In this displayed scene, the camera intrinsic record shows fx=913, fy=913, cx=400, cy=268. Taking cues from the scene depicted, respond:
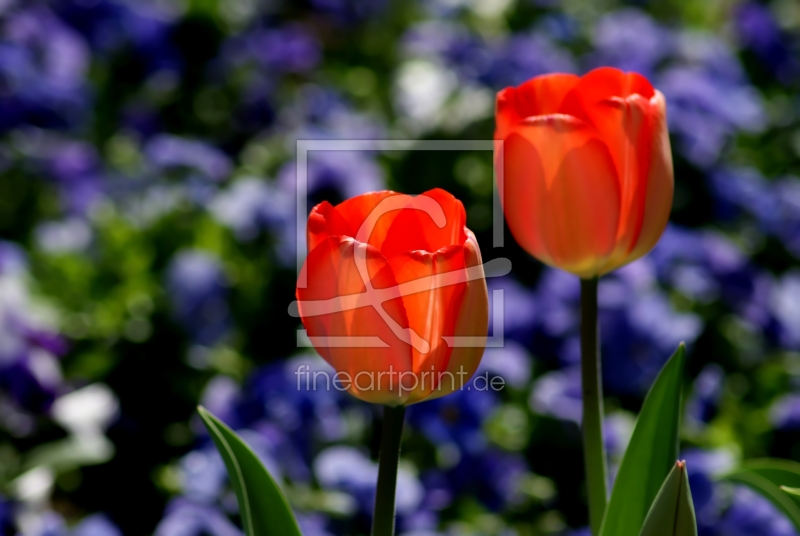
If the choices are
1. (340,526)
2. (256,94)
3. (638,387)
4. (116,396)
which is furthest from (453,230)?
(256,94)

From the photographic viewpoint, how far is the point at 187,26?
2434mm

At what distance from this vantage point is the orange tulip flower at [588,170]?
1.99 feet

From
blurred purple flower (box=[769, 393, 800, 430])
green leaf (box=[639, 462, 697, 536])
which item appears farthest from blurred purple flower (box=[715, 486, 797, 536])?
green leaf (box=[639, 462, 697, 536])

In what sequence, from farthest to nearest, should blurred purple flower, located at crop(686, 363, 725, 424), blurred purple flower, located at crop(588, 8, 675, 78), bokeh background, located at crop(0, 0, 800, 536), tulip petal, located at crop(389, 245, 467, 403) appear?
1. blurred purple flower, located at crop(588, 8, 675, 78)
2. blurred purple flower, located at crop(686, 363, 725, 424)
3. bokeh background, located at crop(0, 0, 800, 536)
4. tulip petal, located at crop(389, 245, 467, 403)

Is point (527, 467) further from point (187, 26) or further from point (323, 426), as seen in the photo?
point (187, 26)

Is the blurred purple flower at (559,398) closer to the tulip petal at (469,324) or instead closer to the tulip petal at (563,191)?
the tulip petal at (563,191)

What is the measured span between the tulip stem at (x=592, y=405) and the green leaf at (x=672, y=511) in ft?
0.40

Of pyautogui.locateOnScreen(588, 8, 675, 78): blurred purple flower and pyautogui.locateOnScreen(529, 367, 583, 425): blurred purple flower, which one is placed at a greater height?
pyautogui.locateOnScreen(588, 8, 675, 78): blurred purple flower

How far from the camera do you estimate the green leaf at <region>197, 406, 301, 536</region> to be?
1.87ft

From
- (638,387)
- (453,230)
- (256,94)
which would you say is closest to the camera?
(453,230)

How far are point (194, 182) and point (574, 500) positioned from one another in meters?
0.93

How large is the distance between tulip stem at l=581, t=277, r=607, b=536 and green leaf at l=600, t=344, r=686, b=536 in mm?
24

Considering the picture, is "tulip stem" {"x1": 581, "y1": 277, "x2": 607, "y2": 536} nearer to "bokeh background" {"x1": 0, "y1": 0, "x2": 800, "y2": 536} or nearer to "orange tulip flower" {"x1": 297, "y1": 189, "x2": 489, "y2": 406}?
"orange tulip flower" {"x1": 297, "y1": 189, "x2": 489, "y2": 406}

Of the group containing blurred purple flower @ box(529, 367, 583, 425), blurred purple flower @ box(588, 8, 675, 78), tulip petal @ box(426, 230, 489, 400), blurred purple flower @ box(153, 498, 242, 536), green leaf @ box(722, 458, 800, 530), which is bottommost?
blurred purple flower @ box(153, 498, 242, 536)
